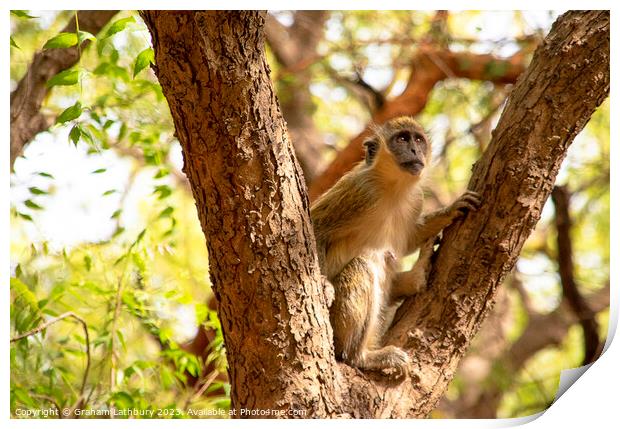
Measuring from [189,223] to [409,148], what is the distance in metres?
5.24

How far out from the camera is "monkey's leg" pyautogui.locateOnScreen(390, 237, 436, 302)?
152 inches

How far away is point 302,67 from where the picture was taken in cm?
787

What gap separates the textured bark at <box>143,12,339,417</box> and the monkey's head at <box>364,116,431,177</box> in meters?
1.17

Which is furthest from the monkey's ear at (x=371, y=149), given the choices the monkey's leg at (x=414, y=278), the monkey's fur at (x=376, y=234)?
the monkey's leg at (x=414, y=278)

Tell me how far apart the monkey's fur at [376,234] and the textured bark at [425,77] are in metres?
1.91

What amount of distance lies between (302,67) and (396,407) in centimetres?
504

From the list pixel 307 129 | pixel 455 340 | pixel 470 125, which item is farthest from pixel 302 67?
pixel 455 340

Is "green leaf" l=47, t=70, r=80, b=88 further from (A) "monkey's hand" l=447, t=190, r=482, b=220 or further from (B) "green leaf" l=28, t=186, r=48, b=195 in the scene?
(A) "monkey's hand" l=447, t=190, r=482, b=220

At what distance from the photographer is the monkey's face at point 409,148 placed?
13.4 feet

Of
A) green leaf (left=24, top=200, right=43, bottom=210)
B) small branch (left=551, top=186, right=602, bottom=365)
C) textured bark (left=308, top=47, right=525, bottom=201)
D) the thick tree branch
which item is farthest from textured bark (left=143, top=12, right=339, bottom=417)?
textured bark (left=308, top=47, right=525, bottom=201)

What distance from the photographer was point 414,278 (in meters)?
3.89

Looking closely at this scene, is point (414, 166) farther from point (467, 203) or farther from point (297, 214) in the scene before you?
point (297, 214)

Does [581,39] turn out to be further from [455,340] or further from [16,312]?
[16,312]

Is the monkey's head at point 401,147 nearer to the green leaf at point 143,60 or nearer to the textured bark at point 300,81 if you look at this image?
the green leaf at point 143,60
